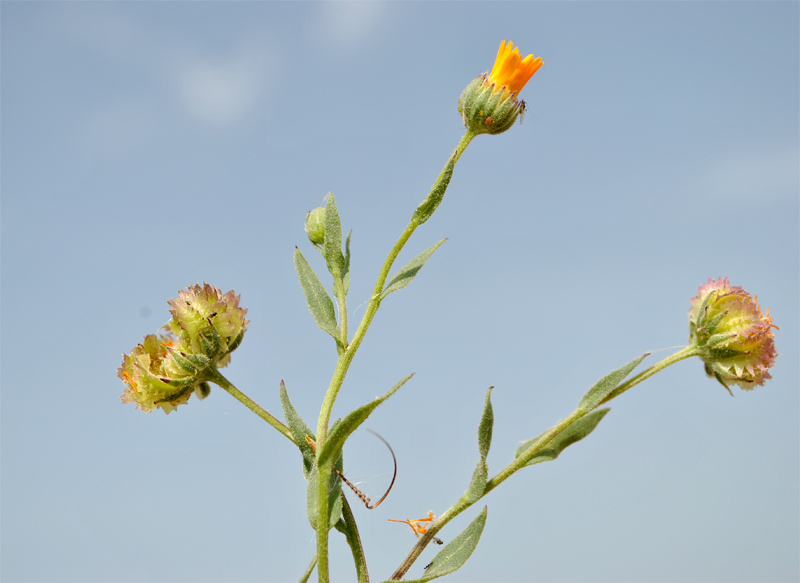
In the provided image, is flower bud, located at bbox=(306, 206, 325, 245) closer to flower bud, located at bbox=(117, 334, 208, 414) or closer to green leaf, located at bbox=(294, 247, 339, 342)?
green leaf, located at bbox=(294, 247, 339, 342)

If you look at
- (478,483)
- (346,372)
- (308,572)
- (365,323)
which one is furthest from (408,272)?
(308,572)

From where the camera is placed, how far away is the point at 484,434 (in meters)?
1.57

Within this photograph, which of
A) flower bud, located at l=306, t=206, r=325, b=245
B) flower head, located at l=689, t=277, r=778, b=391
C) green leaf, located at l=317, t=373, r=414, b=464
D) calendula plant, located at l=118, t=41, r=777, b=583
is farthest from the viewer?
flower bud, located at l=306, t=206, r=325, b=245

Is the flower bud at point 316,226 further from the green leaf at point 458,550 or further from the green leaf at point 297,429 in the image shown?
the green leaf at point 458,550

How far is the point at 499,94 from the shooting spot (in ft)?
5.91

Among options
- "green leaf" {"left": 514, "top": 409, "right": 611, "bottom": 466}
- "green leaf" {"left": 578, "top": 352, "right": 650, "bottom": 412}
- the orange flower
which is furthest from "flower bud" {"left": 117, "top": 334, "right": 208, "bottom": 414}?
the orange flower

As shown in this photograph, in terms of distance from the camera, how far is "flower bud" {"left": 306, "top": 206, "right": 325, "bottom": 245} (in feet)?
6.31

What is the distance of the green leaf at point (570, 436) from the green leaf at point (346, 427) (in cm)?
46

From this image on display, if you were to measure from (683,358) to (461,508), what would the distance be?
0.68 metres

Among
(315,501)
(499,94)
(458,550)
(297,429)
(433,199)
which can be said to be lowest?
(458,550)

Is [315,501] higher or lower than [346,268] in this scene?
lower

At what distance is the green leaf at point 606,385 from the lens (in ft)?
5.17

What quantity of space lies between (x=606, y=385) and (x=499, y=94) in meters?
0.84

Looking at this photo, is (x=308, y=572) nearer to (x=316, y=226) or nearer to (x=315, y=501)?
(x=315, y=501)
